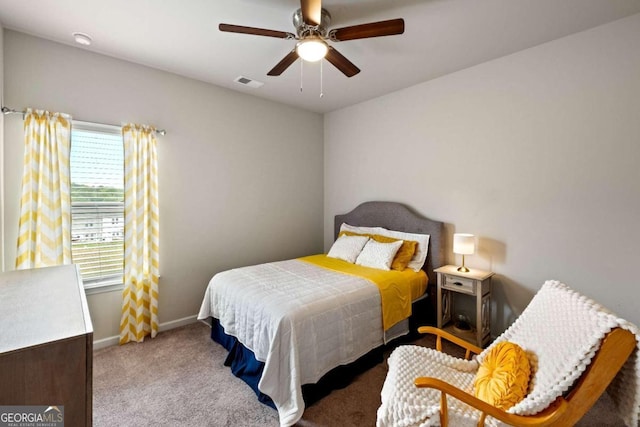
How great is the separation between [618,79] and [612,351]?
223 cm

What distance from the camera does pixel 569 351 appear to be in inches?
52.1

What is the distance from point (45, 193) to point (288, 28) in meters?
2.47

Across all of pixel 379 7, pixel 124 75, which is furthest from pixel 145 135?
pixel 379 7

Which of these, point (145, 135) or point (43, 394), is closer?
point (43, 394)

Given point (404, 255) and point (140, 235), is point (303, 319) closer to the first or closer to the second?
point (404, 255)

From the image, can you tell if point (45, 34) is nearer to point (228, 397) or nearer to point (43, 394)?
point (43, 394)

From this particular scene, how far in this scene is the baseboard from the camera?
281 centimetres

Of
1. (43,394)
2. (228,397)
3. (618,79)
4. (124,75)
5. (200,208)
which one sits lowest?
(228,397)

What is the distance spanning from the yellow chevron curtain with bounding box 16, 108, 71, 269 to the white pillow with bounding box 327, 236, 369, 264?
2.69 meters

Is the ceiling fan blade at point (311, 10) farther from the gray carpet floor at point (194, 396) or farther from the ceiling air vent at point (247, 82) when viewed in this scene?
the gray carpet floor at point (194, 396)

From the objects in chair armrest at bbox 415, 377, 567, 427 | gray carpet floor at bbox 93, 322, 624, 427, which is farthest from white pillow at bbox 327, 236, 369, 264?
chair armrest at bbox 415, 377, 567, 427

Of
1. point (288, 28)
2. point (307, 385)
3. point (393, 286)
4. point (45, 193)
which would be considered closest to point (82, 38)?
point (45, 193)

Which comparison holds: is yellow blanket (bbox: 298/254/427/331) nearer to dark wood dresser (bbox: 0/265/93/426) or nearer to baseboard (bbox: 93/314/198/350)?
baseboard (bbox: 93/314/198/350)

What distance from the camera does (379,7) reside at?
2059 millimetres
